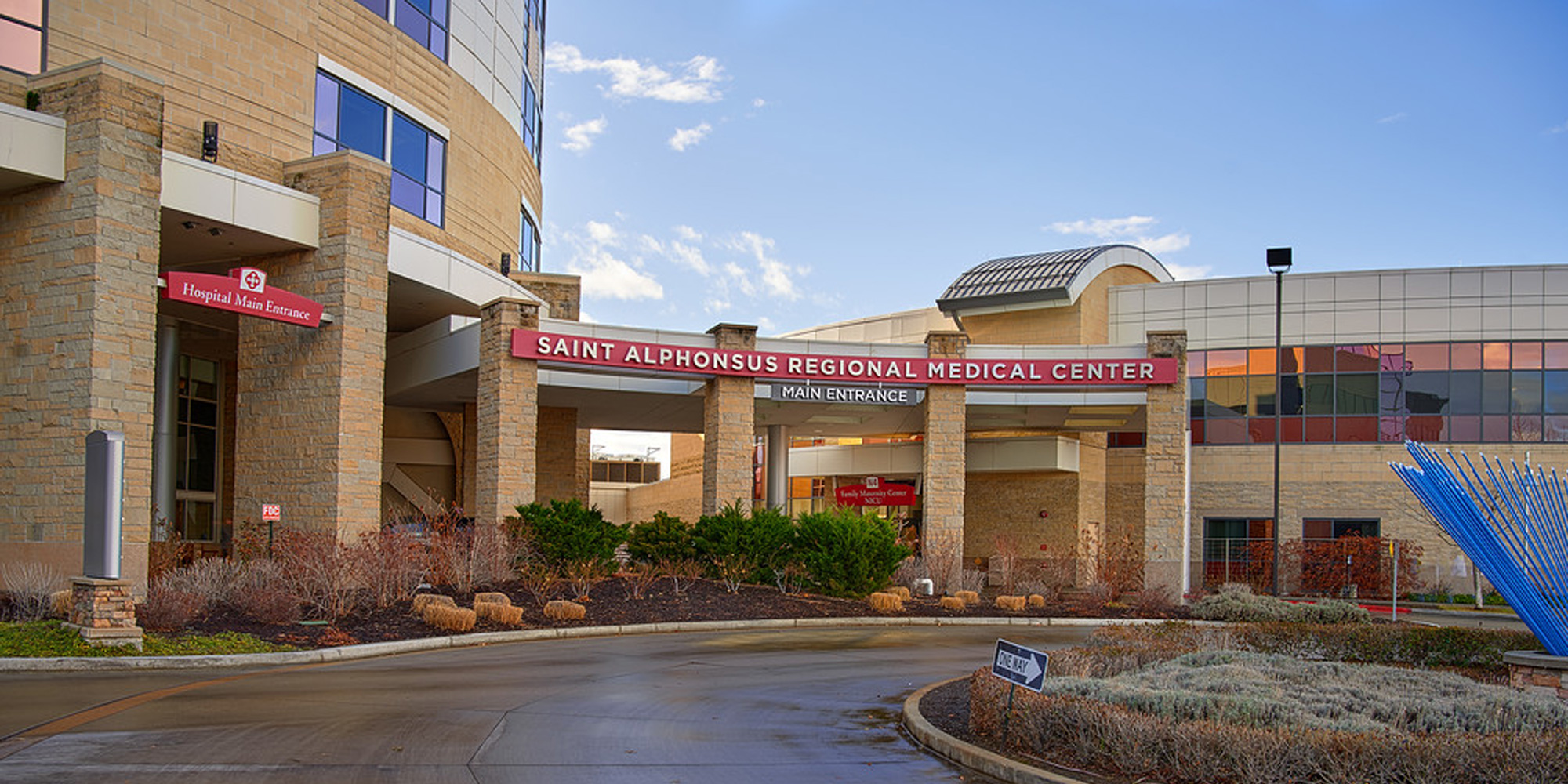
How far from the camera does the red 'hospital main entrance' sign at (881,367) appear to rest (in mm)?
30266

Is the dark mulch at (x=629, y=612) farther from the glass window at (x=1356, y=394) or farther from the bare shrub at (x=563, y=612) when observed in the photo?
the glass window at (x=1356, y=394)

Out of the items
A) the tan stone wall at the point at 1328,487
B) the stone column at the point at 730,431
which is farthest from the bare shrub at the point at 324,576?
the tan stone wall at the point at 1328,487

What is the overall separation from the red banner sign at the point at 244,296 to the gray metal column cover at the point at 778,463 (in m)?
17.2

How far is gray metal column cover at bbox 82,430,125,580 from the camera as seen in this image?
1666 cm

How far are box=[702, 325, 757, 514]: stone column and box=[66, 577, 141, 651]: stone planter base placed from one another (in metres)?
16.0

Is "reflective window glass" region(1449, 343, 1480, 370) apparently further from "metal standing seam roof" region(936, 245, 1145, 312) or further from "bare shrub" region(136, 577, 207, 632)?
"bare shrub" region(136, 577, 207, 632)

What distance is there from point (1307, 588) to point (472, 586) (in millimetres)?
28299

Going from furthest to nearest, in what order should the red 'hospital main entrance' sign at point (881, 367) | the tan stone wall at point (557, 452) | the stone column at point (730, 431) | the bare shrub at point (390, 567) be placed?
the tan stone wall at point (557, 452) < the stone column at point (730, 431) < the red 'hospital main entrance' sign at point (881, 367) < the bare shrub at point (390, 567)

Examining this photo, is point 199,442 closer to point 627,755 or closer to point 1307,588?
point 627,755

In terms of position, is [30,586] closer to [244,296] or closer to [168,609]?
[168,609]

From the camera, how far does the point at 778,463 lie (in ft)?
131

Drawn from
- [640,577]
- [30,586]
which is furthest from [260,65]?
[640,577]

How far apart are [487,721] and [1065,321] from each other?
114 feet

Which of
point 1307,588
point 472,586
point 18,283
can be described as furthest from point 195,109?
point 1307,588
